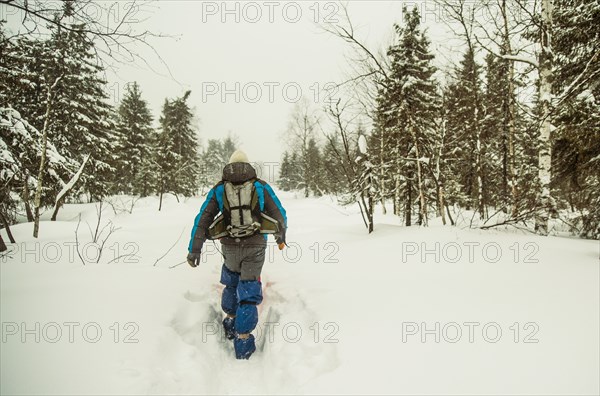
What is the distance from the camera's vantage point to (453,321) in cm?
→ 299

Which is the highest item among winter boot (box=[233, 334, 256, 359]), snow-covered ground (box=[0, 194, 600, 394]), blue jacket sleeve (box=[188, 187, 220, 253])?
blue jacket sleeve (box=[188, 187, 220, 253])

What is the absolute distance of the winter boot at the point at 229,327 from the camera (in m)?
3.54

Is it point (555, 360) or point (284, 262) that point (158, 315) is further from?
point (555, 360)

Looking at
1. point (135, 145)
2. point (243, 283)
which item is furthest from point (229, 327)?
point (135, 145)

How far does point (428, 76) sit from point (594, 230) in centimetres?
1132

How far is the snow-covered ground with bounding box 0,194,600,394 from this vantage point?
2.30m

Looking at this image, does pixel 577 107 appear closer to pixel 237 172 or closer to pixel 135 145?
pixel 237 172

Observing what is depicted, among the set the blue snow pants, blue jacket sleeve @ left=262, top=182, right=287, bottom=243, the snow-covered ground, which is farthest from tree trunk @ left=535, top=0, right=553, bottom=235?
the blue snow pants

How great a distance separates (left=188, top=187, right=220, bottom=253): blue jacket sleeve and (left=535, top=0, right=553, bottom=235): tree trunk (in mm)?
6573

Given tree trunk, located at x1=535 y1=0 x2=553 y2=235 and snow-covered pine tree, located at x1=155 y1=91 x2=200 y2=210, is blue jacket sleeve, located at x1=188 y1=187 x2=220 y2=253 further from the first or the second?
snow-covered pine tree, located at x1=155 y1=91 x2=200 y2=210

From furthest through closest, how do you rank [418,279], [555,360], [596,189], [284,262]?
[596,189] → [284,262] → [418,279] → [555,360]

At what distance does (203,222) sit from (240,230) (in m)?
0.51

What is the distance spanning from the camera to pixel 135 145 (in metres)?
27.7

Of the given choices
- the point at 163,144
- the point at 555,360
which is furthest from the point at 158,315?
the point at 163,144
